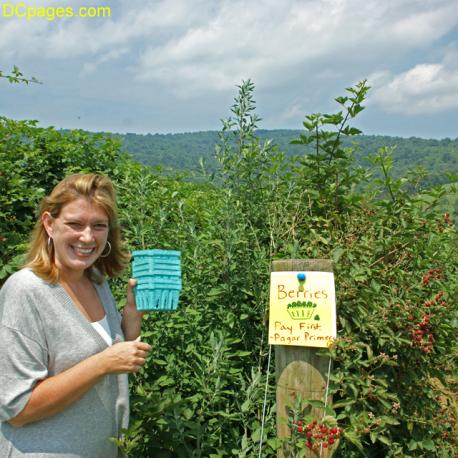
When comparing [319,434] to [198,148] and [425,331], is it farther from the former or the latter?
[198,148]

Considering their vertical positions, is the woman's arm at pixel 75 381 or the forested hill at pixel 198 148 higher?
the forested hill at pixel 198 148

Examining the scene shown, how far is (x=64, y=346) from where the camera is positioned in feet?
5.24

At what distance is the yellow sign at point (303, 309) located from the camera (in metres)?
2.04

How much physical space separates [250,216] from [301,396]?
1.07m

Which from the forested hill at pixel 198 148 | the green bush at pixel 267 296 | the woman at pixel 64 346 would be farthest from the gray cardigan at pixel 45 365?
the forested hill at pixel 198 148

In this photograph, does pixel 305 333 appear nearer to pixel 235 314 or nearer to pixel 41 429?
pixel 235 314

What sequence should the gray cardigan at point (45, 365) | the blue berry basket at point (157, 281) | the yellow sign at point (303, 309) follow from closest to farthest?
the gray cardigan at point (45, 365) < the blue berry basket at point (157, 281) < the yellow sign at point (303, 309)

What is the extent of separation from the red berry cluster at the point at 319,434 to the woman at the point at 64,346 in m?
0.69

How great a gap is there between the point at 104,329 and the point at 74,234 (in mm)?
354

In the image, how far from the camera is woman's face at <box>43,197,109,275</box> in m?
1.68

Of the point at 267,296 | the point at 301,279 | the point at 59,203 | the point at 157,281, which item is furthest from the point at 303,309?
the point at 59,203

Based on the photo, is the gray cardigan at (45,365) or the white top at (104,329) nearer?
the gray cardigan at (45,365)

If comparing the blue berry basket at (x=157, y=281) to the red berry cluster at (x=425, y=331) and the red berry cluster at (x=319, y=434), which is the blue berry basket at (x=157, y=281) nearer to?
the red berry cluster at (x=319, y=434)

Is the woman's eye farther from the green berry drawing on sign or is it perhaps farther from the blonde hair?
the green berry drawing on sign
